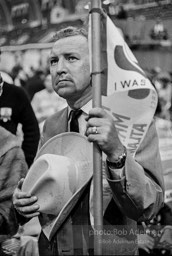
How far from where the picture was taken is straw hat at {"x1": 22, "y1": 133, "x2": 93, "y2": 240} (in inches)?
58.2

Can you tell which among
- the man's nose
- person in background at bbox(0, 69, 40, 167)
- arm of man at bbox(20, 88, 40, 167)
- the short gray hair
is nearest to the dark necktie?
the man's nose

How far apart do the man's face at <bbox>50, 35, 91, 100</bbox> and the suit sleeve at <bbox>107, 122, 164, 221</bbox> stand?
27cm

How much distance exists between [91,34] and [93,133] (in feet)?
0.92

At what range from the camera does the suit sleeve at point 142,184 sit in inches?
54.2

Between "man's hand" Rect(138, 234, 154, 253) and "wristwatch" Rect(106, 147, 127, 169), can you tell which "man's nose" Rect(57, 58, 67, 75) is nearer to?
"wristwatch" Rect(106, 147, 127, 169)

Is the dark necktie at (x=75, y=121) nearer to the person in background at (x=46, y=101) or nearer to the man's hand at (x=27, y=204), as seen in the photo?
the man's hand at (x=27, y=204)

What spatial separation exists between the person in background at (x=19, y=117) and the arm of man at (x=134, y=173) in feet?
4.54

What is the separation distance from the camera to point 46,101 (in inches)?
134

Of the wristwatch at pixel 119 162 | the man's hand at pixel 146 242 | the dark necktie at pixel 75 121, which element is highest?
the dark necktie at pixel 75 121

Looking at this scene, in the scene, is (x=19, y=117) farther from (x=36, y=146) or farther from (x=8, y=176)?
(x=8, y=176)

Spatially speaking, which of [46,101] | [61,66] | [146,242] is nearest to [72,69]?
[61,66]

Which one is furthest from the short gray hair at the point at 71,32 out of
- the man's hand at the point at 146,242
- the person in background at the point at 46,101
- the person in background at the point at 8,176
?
the person in background at the point at 46,101

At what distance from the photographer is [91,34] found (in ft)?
4.51

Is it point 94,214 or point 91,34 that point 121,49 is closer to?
point 91,34
